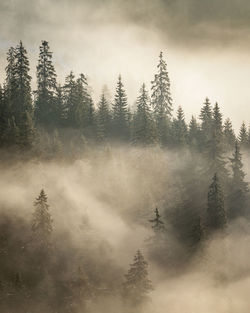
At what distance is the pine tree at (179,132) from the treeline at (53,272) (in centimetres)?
3091

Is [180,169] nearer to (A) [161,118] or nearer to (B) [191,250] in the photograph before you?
(A) [161,118]

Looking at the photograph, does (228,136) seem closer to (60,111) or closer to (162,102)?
(162,102)

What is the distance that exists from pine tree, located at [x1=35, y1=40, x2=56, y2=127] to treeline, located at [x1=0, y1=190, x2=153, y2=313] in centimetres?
2942

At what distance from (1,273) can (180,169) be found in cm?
4273

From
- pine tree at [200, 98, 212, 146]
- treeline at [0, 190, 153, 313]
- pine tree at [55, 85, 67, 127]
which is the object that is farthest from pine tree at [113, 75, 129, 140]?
treeline at [0, 190, 153, 313]

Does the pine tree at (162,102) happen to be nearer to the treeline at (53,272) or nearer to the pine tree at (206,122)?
the pine tree at (206,122)

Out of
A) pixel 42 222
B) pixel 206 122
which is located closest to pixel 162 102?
pixel 206 122

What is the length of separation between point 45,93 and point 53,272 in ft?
143

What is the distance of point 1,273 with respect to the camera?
61031mm

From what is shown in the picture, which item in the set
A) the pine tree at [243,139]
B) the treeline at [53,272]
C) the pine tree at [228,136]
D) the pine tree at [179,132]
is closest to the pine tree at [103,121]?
the pine tree at [179,132]

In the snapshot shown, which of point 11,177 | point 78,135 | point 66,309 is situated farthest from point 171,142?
point 66,309

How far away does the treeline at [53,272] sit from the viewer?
58.8 m

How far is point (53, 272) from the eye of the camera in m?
64.0

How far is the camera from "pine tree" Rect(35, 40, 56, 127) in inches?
3627
